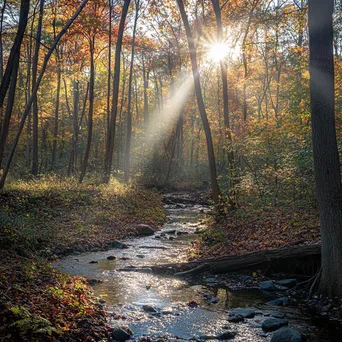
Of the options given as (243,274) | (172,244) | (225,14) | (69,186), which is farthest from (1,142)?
(225,14)

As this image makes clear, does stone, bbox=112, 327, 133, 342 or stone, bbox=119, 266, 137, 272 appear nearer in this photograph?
stone, bbox=112, 327, 133, 342

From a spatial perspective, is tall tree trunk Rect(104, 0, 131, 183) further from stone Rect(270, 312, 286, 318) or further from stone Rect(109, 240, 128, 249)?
stone Rect(270, 312, 286, 318)

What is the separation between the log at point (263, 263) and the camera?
8.25m

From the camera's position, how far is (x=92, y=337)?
533cm

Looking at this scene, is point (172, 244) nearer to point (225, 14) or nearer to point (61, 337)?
point (61, 337)

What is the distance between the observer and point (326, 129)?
6555 mm

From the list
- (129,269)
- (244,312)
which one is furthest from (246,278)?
(129,269)

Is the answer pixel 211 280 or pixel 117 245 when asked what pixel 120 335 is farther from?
pixel 117 245

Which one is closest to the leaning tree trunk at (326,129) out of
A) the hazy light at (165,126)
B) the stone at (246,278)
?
the stone at (246,278)

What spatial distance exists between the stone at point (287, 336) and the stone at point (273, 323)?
48cm

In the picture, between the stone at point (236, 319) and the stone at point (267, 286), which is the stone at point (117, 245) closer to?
the stone at point (267, 286)

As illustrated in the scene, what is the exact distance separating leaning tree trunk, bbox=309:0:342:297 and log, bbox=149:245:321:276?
1.46 m

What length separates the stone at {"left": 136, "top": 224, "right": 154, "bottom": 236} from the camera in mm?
15148

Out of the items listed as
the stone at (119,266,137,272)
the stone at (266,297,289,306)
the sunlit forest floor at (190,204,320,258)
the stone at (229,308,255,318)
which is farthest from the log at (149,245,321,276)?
the stone at (229,308,255,318)
